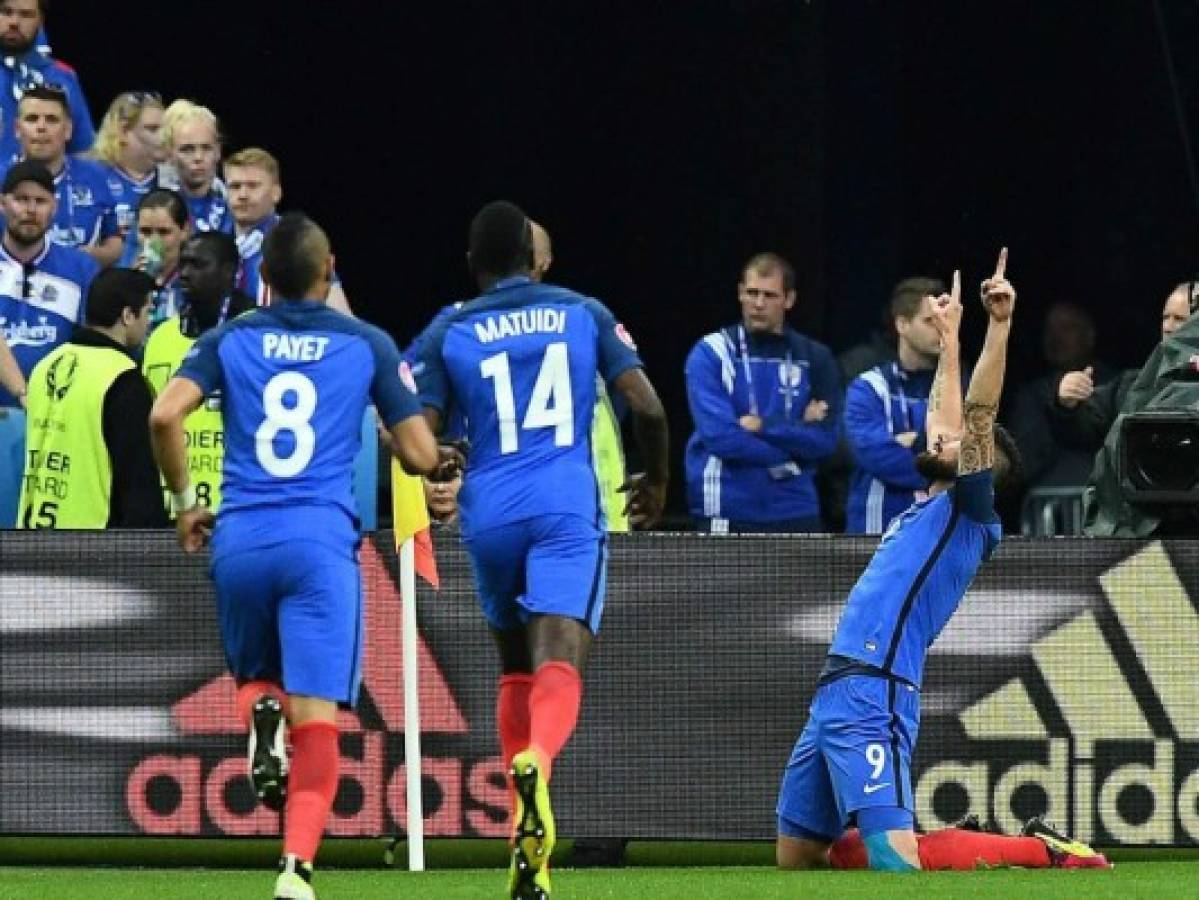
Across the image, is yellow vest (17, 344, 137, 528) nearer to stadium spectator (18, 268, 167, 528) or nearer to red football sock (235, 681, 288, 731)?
stadium spectator (18, 268, 167, 528)

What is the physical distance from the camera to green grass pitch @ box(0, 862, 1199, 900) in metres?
10.3

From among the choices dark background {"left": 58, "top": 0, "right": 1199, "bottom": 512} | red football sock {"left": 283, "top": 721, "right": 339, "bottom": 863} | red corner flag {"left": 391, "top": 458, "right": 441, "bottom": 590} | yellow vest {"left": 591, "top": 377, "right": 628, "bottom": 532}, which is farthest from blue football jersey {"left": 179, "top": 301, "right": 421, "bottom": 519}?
dark background {"left": 58, "top": 0, "right": 1199, "bottom": 512}

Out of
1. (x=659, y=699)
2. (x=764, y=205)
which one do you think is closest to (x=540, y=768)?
(x=659, y=699)

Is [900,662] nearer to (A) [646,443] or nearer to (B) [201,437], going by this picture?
(A) [646,443]

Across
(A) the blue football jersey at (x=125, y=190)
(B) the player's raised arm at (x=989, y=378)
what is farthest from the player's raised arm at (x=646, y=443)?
(A) the blue football jersey at (x=125, y=190)

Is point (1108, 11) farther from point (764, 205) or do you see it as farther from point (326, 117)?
point (326, 117)

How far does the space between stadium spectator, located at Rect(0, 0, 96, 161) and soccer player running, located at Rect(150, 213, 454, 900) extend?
6.17 m

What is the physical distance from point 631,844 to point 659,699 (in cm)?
96

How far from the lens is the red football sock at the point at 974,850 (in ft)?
36.5

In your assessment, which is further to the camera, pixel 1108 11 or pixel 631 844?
pixel 1108 11

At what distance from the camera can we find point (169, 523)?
1356 centimetres

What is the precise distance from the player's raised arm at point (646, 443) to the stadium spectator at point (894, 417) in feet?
14.0

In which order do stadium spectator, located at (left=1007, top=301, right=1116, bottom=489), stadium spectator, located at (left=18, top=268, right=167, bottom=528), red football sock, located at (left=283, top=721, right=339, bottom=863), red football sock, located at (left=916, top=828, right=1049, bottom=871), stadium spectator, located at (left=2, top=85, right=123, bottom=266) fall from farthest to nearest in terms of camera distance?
stadium spectator, located at (left=1007, top=301, right=1116, bottom=489) < stadium spectator, located at (left=2, top=85, right=123, bottom=266) < stadium spectator, located at (left=18, top=268, right=167, bottom=528) < red football sock, located at (left=916, top=828, right=1049, bottom=871) < red football sock, located at (left=283, top=721, right=339, bottom=863)

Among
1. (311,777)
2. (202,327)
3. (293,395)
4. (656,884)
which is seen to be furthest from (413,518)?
(311,777)
